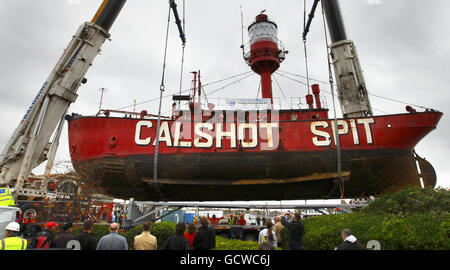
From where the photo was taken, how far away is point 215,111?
14.0m

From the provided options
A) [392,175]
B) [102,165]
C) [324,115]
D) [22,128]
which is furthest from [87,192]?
[392,175]

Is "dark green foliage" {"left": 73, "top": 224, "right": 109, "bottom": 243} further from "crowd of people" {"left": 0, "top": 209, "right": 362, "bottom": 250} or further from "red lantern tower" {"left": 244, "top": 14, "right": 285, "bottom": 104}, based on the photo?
"red lantern tower" {"left": 244, "top": 14, "right": 285, "bottom": 104}

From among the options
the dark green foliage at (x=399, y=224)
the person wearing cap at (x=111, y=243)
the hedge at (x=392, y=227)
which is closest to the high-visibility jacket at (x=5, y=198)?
the hedge at (x=392, y=227)

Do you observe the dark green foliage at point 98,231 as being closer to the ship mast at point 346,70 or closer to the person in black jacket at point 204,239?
the person in black jacket at point 204,239

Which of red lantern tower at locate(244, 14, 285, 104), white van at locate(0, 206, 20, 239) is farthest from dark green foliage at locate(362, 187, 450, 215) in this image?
red lantern tower at locate(244, 14, 285, 104)

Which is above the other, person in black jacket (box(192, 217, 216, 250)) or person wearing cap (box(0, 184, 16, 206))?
person wearing cap (box(0, 184, 16, 206))

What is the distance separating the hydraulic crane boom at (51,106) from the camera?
390 inches

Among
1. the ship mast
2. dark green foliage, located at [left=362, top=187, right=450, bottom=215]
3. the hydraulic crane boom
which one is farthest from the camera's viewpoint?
the ship mast

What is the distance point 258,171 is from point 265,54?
10476mm

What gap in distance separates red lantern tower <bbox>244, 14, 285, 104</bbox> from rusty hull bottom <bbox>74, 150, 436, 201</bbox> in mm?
7503

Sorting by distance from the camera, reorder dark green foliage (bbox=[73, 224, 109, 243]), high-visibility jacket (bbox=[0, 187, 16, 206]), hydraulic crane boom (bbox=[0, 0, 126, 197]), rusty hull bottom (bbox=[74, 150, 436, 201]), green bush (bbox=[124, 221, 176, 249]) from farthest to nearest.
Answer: rusty hull bottom (bbox=[74, 150, 436, 201])
hydraulic crane boom (bbox=[0, 0, 126, 197])
dark green foliage (bbox=[73, 224, 109, 243])
high-visibility jacket (bbox=[0, 187, 16, 206])
green bush (bbox=[124, 221, 176, 249])

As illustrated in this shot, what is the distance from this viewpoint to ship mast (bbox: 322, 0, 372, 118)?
13.9m

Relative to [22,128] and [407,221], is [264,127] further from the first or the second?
[22,128]

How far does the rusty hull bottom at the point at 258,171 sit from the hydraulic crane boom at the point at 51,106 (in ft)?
6.87
